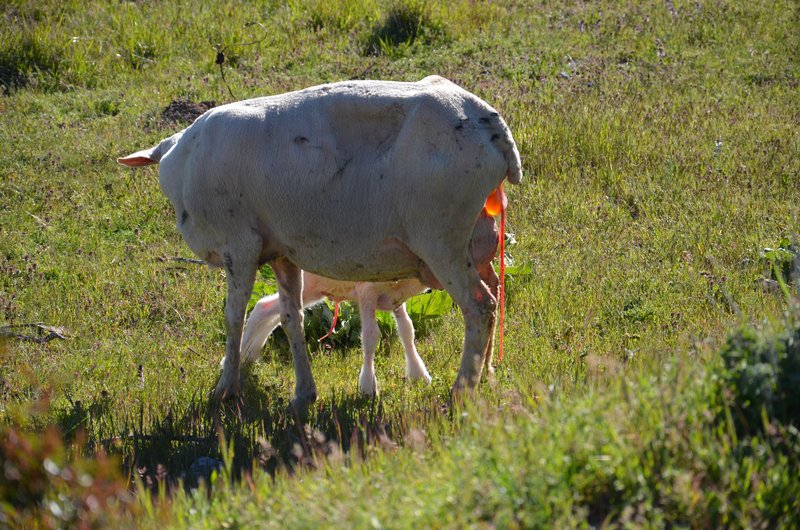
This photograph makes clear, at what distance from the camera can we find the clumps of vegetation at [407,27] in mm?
14461

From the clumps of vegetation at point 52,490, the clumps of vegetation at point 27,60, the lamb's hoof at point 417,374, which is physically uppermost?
the clumps of vegetation at point 52,490

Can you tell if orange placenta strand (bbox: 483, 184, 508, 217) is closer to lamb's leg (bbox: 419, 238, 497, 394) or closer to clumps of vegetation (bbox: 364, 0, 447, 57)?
lamb's leg (bbox: 419, 238, 497, 394)

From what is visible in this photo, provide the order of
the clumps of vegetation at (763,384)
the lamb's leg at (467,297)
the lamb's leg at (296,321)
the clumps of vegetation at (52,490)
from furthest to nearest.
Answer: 1. the lamb's leg at (296,321)
2. the lamb's leg at (467,297)
3. the clumps of vegetation at (763,384)
4. the clumps of vegetation at (52,490)

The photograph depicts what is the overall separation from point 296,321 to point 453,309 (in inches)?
72.2

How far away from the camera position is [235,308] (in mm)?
6934

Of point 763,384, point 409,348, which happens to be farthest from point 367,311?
point 763,384

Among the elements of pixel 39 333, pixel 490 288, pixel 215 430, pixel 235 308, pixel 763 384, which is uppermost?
pixel 763 384

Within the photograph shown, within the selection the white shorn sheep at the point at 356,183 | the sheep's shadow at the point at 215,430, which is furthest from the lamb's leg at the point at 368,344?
the white shorn sheep at the point at 356,183

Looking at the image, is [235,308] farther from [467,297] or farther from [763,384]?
[763,384]

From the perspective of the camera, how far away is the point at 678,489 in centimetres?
387

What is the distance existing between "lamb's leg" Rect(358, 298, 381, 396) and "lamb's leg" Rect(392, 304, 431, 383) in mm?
192

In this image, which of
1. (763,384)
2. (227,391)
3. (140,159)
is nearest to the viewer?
(763,384)

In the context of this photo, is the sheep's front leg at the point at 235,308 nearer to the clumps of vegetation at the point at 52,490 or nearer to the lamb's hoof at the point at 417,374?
the lamb's hoof at the point at 417,374

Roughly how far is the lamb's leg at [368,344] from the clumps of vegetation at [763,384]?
3.22 meters
